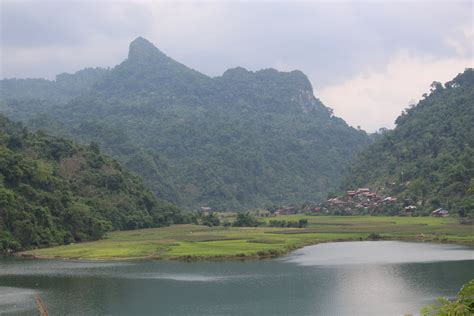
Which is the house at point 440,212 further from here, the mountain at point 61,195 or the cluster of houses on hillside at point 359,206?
the mountain at point 61,195

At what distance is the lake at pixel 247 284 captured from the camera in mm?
36000

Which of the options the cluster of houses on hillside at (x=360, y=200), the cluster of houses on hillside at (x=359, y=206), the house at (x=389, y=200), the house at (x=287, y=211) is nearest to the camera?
the cluster of houses on hillside at (x=359, y=206)

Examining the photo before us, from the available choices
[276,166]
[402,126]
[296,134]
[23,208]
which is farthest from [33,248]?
[296,134]

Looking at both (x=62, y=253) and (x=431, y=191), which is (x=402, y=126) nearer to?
(x=431, y=191)

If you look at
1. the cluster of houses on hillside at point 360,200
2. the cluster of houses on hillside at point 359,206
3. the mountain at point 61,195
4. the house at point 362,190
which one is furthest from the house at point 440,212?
the mountain at point 61,195

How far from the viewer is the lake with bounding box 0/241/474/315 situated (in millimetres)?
36000

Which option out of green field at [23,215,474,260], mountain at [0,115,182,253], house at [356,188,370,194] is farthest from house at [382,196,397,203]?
mountain at [0,115,182,253]

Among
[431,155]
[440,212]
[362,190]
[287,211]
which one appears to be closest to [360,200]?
[362,190]

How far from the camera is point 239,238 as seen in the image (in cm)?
6988

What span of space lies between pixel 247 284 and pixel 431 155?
234 feet

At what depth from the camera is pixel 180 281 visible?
44.7 m

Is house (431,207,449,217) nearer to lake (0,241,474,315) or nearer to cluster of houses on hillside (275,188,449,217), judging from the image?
cluster of houses on hillside (275,188,449,217)

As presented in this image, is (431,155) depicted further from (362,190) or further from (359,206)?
(359,206)

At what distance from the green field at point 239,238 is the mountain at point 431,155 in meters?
6.07
